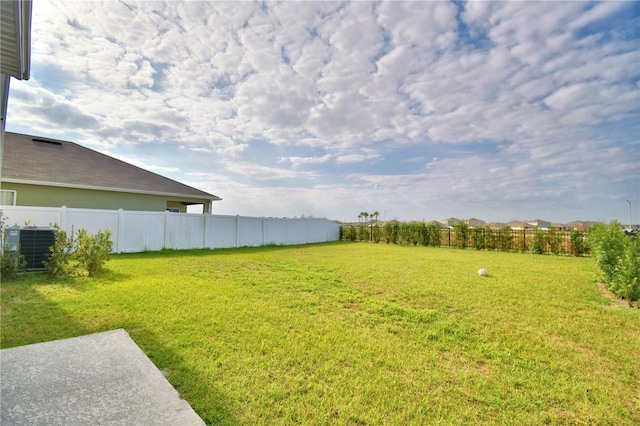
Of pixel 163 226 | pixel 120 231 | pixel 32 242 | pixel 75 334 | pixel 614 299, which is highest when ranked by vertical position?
pixel 163 226

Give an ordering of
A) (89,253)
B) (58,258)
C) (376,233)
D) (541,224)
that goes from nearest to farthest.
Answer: (58,258) → (89,253) → (541,224) → (376,233)

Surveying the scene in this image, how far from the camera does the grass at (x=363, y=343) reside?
85.3 inches

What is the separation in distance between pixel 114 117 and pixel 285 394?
42.6ft

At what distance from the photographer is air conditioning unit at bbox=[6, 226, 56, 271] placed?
6.15m

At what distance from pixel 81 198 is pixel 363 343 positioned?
44.3 ft

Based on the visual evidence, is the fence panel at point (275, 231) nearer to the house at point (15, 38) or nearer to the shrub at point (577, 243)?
the house at point (15, 38)

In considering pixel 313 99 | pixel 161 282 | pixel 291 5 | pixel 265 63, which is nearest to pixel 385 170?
pixel 313 99

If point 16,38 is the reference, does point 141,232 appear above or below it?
below

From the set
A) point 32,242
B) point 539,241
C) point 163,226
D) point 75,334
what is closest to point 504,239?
point 539,241

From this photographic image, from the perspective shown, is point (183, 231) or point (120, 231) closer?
point (120, 231)

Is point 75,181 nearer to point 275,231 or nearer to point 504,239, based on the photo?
point 275,231

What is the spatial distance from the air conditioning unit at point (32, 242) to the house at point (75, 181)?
5.44 m

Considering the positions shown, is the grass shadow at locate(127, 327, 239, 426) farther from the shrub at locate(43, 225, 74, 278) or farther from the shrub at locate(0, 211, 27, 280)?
the shrub at locate(0, 211, 27, 280)

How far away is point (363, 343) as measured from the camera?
10.8 feet
